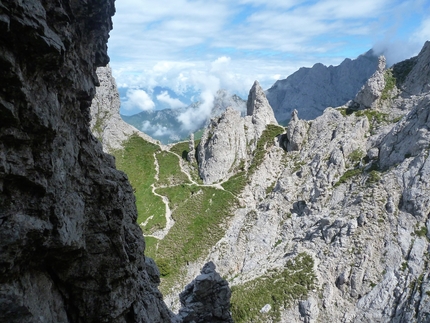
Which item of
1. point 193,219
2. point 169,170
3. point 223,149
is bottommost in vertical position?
point 193,219

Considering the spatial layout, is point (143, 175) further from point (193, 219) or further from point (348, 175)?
point (348, 175)

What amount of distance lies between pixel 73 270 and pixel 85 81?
920cm

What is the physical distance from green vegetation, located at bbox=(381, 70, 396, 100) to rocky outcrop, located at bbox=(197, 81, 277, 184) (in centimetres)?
2856

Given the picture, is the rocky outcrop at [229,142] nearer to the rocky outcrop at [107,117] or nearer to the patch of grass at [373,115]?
the rocky outcrop at [107,117]

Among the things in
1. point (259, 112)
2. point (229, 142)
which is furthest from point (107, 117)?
point (259, 112)

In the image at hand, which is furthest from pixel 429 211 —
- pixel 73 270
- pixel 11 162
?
pixel 11 162

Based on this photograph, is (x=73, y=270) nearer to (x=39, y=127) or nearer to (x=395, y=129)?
(x=39, y=127)

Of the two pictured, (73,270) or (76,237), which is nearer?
(76,237)

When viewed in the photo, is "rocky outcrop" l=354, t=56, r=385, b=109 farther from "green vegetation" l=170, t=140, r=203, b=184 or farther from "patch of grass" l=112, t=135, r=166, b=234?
"patch of grass" l=112, t=135, r=166, b=234

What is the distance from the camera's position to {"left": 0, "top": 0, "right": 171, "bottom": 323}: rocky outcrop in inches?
367

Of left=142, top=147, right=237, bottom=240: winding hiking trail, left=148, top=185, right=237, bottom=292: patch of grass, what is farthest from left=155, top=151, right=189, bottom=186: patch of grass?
left=148, top=185, right=237, bottom=292: patch of grass

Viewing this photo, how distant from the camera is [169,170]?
78625 millimetres

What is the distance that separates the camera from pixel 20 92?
949cm

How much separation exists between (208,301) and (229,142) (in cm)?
5263
